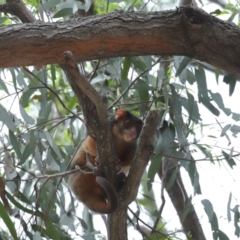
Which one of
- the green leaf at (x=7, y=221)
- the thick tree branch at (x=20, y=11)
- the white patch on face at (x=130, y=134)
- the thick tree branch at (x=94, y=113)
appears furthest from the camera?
the white patch on face at (x=130, y=134)

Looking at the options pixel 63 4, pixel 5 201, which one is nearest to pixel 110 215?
pixel 5 201

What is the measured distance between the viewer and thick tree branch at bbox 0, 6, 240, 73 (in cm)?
238

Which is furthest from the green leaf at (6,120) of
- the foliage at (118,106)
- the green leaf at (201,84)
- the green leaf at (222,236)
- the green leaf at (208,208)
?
the green leaf at (222,236)

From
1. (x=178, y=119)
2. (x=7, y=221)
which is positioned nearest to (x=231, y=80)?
(x=178, y=119)

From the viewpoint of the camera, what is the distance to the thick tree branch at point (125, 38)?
238 centimetres

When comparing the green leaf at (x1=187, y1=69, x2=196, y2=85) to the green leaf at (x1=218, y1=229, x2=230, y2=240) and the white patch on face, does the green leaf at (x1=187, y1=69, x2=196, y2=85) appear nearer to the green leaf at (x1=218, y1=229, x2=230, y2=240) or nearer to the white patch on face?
the white patch on face

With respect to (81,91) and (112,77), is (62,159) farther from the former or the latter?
(81,91)

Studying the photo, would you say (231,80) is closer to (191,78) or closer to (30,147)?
(191,78)

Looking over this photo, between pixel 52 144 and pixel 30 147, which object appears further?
pixel 52 144

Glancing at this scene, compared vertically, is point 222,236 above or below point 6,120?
below

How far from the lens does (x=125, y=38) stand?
2.42 meters

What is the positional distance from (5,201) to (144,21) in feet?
3.87

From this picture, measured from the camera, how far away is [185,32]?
2451 millimetres

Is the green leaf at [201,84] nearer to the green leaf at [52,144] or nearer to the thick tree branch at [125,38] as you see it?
the thick tree branch at [125,38]
